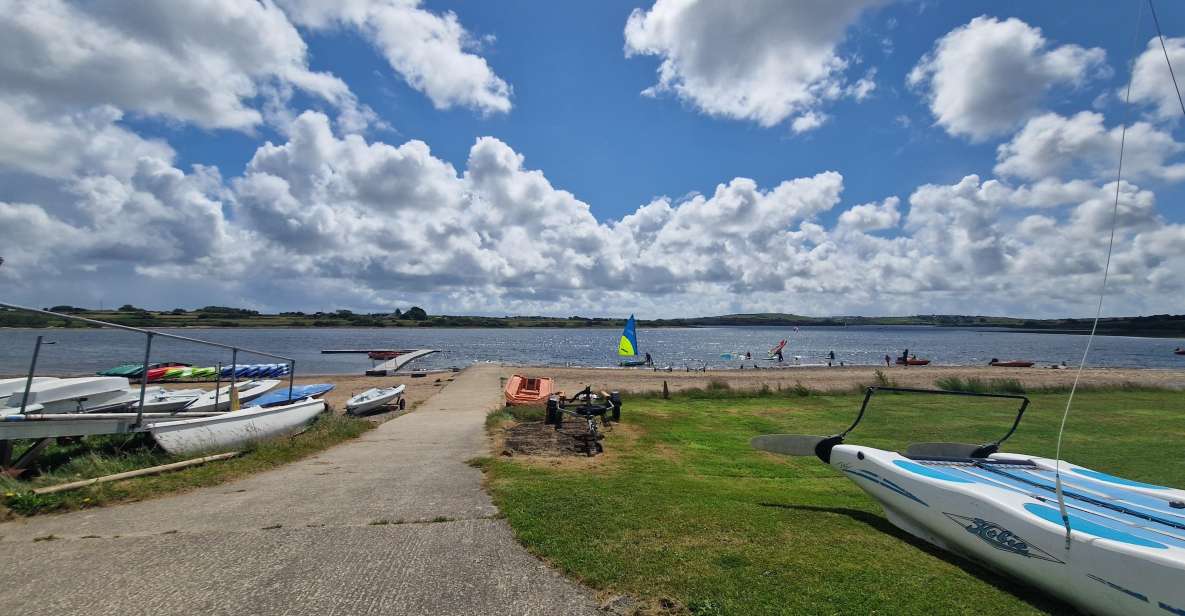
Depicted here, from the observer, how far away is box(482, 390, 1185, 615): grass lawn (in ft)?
14.5

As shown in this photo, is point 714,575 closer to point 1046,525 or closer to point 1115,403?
point 1046,525

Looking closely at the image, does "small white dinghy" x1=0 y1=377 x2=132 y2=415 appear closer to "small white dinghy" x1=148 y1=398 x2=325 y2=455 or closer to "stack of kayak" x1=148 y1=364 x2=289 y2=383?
"small white dinghy" x1=148 y1=398 x2=325 y2=455

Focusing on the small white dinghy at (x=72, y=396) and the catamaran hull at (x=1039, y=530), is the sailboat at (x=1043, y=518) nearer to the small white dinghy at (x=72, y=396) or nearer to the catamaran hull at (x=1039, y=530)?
the catamaran hull at (x=1039, y=530)

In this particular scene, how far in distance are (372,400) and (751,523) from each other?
1891 cm

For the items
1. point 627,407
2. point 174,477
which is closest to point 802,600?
point 174,477

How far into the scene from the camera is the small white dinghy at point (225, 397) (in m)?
13.9

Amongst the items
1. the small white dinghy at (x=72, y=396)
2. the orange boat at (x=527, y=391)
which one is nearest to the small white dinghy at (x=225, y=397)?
the small white dinghy at (x=72, y=396)

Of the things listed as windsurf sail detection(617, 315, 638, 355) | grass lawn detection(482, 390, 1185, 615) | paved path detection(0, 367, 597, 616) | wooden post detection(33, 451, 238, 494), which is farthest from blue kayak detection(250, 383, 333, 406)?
windsurf sail detection(617, 315, 638, 355)

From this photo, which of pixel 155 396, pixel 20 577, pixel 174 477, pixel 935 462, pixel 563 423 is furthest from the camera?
pixel 155 396

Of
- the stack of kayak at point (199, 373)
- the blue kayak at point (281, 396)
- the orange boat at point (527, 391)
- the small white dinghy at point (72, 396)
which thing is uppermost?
the small white dinghy at point (72, 396)

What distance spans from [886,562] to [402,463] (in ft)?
26.3

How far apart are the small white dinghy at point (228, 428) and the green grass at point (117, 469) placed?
28 centimetres

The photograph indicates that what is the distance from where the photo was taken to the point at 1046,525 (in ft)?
15.5

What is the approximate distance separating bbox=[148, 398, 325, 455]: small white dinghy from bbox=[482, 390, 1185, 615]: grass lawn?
17.6 ft
